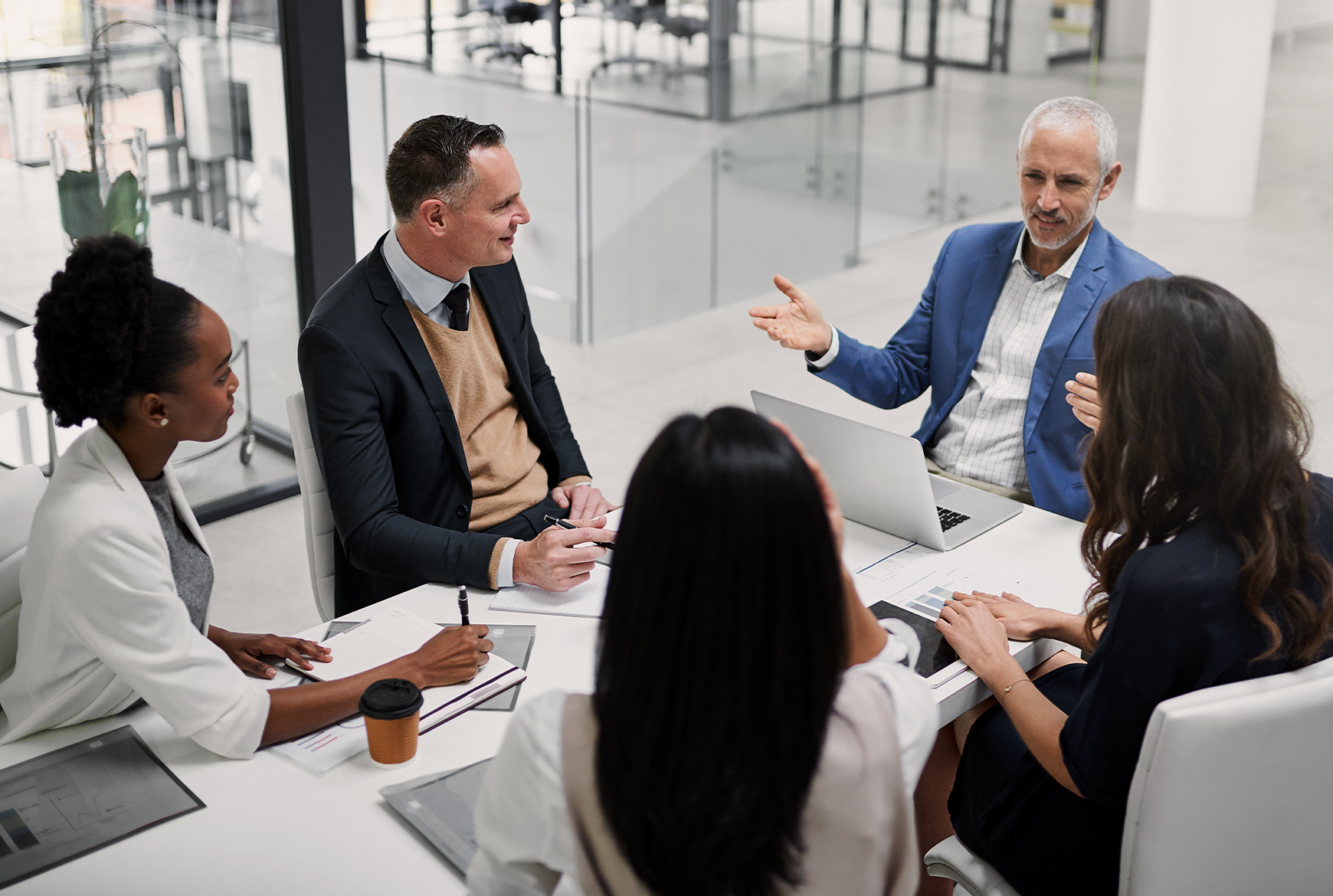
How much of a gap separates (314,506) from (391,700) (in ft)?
2.73

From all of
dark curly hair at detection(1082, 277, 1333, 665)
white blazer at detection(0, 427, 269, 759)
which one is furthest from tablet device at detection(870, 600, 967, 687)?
white blazer at detection(0, 427, 269, 759)

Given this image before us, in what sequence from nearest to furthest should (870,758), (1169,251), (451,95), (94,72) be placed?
(870,758)
(94,72)
(451,95)
(1169,251)

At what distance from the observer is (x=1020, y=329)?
277cm

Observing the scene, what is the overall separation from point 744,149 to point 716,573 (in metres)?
5.21

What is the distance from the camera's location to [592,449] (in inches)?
178

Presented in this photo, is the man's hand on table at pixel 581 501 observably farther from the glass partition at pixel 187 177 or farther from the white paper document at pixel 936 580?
the glass partition at pixel 187 177

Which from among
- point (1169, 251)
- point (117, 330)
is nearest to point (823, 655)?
point (117, 330)

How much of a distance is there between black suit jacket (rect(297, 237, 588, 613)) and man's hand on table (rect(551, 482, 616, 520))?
214 millimetres

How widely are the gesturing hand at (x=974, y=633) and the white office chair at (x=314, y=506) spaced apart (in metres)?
1.12

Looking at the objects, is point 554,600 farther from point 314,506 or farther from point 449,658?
point 314,506

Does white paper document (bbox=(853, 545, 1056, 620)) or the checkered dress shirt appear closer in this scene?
white paper document (bbox=(853, 545, 1056, 620))

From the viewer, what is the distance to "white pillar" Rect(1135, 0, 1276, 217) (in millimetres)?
7336

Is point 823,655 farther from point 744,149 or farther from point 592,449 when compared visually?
point 744,149

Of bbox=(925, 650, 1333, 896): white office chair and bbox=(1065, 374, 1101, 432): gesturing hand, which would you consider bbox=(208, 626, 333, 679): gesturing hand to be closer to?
bbox=(925, 650, 1333, 896): white office chair
